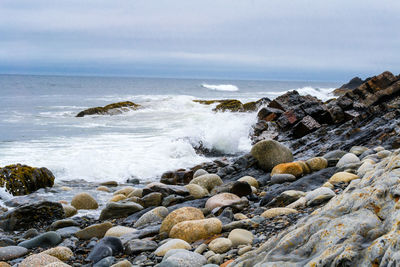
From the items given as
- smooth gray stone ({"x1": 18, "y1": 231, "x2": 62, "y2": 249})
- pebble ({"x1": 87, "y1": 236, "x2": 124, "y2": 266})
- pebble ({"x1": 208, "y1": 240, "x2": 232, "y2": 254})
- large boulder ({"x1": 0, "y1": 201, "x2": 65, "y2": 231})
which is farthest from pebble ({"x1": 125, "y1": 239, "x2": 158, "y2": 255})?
large boulder ({"x1": 0, "y1": 201, "x2": 65, "y2": 231})

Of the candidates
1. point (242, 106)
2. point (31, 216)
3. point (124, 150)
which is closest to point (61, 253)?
point (31, 216)

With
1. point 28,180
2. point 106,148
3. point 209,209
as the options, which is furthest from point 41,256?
point 106,148

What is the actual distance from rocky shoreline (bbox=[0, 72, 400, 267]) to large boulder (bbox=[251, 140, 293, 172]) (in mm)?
23

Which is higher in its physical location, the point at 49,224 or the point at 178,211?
the point at 178,211

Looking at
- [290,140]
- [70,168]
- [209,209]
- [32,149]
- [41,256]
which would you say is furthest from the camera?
[32,149]

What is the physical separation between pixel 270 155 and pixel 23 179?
5856 millimetres

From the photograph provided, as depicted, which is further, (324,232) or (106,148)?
(106,148)

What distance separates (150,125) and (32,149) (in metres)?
8.31

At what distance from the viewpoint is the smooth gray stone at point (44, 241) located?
6.04m

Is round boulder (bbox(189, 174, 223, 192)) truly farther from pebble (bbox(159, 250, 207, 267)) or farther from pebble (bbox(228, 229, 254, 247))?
pebble (bbox(159, 250, 207, 267))

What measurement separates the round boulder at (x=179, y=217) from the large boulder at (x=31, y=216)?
2.97 m

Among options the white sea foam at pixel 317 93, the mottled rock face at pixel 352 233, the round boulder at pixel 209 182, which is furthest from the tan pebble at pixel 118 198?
the white sea foam at pixel 317 93

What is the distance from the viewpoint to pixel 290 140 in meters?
13.8

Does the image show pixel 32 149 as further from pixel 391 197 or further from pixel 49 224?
pixel 391 197
